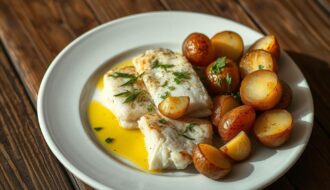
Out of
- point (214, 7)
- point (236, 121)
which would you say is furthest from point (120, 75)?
point (214, 7)

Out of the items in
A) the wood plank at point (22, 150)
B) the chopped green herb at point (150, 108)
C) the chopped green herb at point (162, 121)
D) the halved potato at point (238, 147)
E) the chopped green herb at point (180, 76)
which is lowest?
the wood plank at point (22, 150)

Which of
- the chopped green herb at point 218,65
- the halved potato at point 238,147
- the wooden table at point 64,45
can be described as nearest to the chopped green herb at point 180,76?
the chopped green herb at point 218,65

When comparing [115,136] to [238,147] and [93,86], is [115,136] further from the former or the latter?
[238,147]

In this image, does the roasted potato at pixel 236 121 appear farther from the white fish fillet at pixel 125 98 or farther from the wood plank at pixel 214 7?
the wood plank at pixel 214 7

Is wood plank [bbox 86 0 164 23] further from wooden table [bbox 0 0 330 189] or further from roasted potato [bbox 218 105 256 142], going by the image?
roasted potato [bbox 218 105 256 142]

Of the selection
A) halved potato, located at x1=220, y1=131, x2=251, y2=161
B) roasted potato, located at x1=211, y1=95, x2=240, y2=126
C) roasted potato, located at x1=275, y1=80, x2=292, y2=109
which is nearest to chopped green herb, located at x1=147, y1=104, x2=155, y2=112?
roasted potato, located at x1=211, y1=95, x2=240, y2=126

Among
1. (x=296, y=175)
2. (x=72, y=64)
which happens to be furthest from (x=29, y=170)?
(x=296, y=175)
